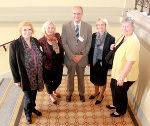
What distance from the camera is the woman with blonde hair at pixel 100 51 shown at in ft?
8.83

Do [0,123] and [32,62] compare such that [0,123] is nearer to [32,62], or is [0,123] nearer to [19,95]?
[19,95]

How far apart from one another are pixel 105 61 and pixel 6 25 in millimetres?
2762

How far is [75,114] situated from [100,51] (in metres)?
1.21

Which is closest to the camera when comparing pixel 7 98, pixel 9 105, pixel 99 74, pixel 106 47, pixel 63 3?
pixel 106 47

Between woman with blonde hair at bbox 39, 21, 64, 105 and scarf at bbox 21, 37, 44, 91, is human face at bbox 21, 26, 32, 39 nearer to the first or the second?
scarf at bbox 21, 37, 44, 91

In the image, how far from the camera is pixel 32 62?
8.05 ft

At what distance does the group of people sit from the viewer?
7.65 feet

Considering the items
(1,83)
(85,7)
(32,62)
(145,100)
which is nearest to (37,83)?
(32,62)

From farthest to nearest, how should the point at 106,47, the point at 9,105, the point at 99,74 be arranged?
the point at 9,105
the point at 99,74
the point at 106,47

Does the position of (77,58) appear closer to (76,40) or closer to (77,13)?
(76,40)

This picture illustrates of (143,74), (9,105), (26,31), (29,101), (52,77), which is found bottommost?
(9,105)

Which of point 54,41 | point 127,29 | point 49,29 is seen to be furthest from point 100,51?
point 49,29

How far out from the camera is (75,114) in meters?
3.05

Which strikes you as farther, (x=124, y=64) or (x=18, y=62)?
(x=124, y=64)
